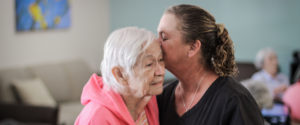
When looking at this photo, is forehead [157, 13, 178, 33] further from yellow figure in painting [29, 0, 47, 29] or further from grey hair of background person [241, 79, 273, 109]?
yellow figure in painting [29, 0, 47, 29]

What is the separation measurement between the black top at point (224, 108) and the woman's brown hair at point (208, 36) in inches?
3.0

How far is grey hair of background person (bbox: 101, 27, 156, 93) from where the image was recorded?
1.40m

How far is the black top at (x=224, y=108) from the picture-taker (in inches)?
55.7

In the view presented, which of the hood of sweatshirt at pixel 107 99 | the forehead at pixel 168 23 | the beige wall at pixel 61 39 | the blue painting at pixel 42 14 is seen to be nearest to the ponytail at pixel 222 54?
the forehead at pixel 168 23

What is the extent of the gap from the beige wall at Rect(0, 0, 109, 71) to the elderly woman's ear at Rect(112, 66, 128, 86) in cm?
327

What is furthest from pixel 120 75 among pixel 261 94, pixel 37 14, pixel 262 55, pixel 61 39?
pixel 61 39

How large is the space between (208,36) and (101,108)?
53 centimetres

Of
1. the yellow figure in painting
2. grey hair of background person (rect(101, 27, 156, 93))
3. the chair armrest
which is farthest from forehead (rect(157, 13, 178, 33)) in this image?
the yellow figure in painting

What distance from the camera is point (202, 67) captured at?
5.36 ft

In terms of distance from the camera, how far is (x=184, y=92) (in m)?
1.72

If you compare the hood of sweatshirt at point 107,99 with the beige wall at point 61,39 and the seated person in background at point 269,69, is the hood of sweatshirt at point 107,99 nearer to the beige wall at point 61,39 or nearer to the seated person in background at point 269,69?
the beige wall at point 61,39

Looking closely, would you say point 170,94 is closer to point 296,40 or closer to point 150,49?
point 150,49

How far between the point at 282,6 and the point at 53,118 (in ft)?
11.4

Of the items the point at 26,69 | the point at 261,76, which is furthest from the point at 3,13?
the point at 261,76
